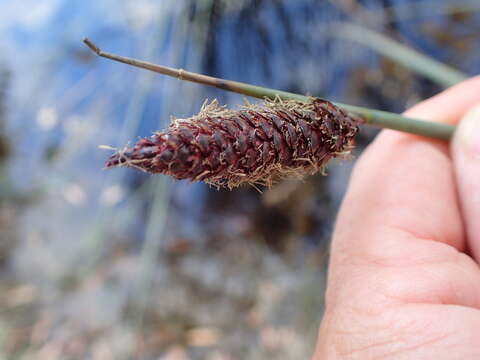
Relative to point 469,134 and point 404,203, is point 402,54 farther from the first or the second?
point 404,203

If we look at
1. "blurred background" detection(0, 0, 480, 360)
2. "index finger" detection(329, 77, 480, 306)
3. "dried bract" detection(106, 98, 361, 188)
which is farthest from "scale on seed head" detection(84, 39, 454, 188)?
"blurred background" detection(0, 0, 480, 360)

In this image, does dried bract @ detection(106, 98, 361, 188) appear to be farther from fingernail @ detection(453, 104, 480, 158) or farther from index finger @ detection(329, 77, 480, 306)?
fingernail @ detection(453, 104, 480, 158)

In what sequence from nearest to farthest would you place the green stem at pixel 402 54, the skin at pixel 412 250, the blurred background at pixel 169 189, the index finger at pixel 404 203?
the skin at pixel 412 250 < the index finger at pixel 404 203 < the green stem at pixel 402 54 < the blurred background at pixel 169 189

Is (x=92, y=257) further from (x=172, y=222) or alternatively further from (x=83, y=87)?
(x=83, y=87)

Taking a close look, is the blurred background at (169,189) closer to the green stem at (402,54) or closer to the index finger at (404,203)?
the green stem at (402,54)

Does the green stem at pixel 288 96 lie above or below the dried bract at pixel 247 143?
above

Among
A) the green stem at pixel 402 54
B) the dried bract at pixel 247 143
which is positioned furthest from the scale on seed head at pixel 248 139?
the green stem at pixel 402 54

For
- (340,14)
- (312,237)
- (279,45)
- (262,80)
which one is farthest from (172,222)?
(340,14)

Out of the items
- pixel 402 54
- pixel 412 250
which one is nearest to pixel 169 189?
pixel 402 54
